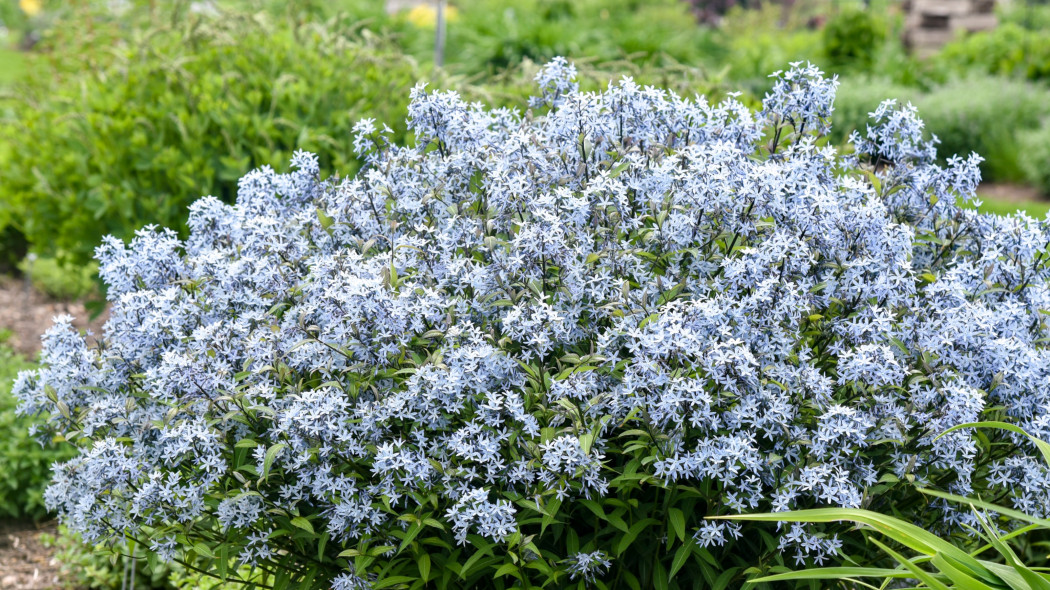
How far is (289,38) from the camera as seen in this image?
18.8 feet

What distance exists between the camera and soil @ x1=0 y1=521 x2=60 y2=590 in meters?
3.81

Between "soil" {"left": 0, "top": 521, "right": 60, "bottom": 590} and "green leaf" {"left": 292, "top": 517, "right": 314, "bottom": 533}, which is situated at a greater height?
"green leaf" {"left": 292, "top": 517, "right": 314, "bottom": 533}

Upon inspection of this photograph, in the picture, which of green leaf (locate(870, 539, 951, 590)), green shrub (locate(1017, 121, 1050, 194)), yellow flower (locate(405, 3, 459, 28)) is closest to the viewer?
green leaf (locate(870, 539, 951, 590))

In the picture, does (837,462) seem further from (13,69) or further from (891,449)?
(13,69)

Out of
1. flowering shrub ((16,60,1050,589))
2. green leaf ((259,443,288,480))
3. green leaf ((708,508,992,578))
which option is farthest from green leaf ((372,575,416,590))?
green leaf ((708,508,992,578))

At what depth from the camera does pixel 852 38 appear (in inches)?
533

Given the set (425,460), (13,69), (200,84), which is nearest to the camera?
(425,460)

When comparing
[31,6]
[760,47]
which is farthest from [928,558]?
[31,6]

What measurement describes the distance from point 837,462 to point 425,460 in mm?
978

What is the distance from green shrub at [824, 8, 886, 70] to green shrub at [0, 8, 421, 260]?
9.82 m

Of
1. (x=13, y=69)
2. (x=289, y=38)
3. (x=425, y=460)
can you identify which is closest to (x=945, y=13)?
(x=289, y=38)

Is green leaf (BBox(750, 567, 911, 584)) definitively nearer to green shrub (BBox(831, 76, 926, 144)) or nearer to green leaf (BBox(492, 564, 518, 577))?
green leaf (BBox(492, 564, 518, 577))

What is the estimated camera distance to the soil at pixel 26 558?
12.5 feet

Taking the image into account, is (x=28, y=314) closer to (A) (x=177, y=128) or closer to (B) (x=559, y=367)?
(A) (x=177, y=128)
